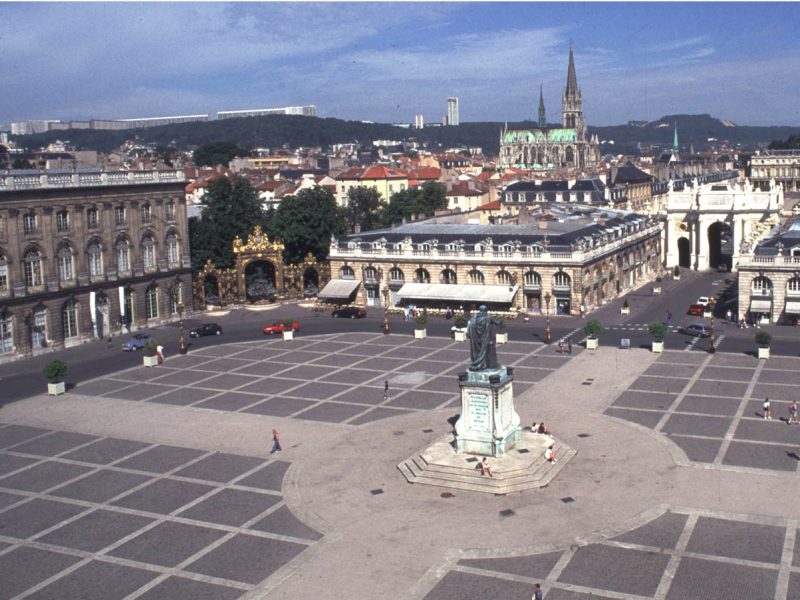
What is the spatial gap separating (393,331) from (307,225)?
25554 millimetres

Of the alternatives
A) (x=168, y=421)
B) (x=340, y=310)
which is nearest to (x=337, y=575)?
(x=168, y=421)

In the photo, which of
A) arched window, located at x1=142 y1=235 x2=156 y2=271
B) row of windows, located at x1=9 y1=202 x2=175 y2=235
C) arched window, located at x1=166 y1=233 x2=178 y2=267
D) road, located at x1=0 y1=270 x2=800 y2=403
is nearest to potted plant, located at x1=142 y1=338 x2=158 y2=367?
road, located at x1=0 y1=270 x2=800 y2=403

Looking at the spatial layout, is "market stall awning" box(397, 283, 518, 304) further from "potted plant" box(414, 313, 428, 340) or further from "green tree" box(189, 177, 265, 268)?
"green tree" box(189, 177, 265, 268)

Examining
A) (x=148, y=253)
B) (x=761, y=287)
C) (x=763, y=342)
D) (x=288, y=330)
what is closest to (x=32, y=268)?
(x=148, y=253)

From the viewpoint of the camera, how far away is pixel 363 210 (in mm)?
121625

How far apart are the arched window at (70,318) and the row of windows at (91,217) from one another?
5592 mm

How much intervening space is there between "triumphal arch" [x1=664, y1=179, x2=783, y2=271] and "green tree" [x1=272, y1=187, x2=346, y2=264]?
132ft

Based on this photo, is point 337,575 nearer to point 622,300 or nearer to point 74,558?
point 74,558

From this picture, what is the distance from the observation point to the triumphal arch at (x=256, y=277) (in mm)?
86688

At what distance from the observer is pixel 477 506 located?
35.3 m

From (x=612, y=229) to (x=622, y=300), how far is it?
7.34 meters

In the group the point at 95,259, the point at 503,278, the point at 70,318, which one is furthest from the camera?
the point at 503,278

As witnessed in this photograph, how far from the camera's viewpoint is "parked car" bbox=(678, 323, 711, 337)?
68.4m

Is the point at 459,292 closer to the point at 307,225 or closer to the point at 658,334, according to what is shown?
the point at 307,225
